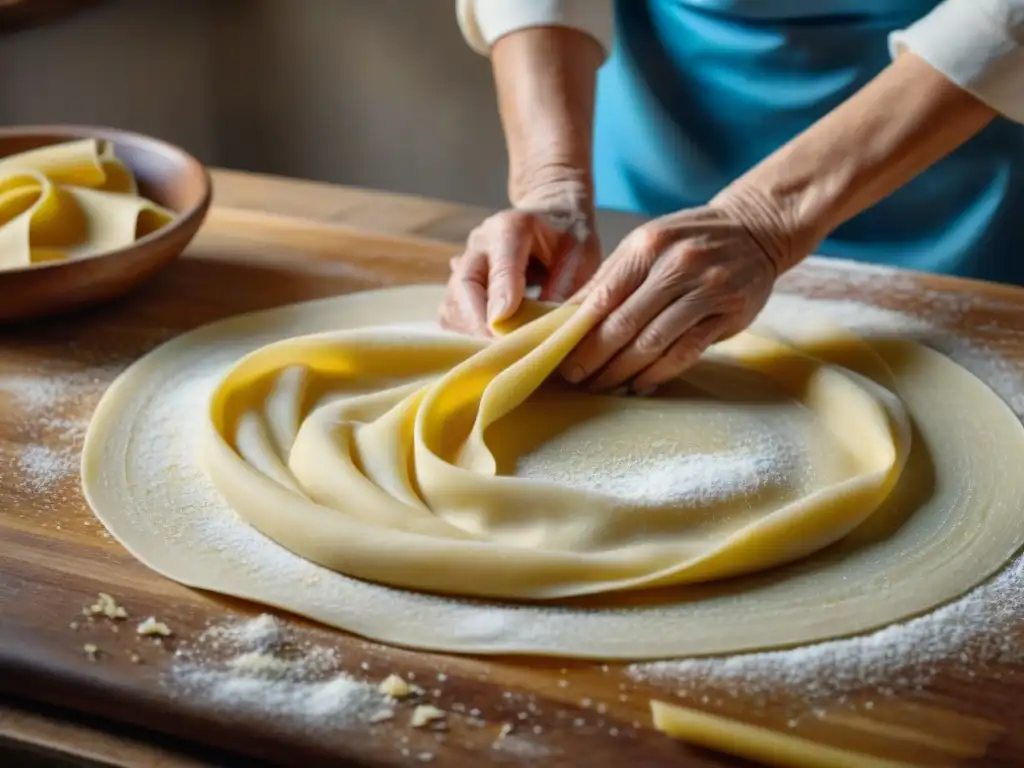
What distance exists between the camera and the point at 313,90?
3068mm

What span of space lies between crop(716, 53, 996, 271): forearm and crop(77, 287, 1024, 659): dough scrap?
0.44 feet

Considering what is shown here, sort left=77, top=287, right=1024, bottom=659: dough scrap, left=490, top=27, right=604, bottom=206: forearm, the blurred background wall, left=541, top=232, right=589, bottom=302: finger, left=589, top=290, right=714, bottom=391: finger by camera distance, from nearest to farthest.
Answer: left=77, top=287, right=1024, bottom=659: dough scrap < left=589, top=290, right=714, bottom=391: finger < left=541, top=232, right=589, bottom=302: finger < left=490, top=27, right=604, bottom=206: forearm < the blurred background wall

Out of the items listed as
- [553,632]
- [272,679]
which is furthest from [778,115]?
[272,679]

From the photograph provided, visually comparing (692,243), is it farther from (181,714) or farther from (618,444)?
(181,714)

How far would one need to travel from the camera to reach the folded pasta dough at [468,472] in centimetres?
92

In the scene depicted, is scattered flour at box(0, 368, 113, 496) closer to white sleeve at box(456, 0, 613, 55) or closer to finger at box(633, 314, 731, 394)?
finger at box(633, 314, 731, 394)

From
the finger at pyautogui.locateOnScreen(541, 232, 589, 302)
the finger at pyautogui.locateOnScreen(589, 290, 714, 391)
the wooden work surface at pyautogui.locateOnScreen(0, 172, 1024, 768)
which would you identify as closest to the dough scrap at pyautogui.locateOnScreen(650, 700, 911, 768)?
the wooden work surface at pyautogui.locateOnScreen(0, 172, 1024, 768)

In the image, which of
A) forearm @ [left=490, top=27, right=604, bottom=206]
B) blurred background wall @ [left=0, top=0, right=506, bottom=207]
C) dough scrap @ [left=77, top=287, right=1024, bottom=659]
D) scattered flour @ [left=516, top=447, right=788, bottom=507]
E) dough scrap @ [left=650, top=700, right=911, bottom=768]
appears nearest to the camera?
dough scrap @ [left=650, top=700, right=911, bottom=768]

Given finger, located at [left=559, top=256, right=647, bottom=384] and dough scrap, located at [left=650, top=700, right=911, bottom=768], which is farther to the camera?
finger, located at [left=559, top=256, right=647, bottom=384]

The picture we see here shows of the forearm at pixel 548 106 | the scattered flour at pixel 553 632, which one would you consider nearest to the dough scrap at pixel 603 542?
the scattered flour at pixel 553 632

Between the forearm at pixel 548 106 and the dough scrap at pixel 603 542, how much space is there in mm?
303

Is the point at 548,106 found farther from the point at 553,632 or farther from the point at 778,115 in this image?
the point at 553,632

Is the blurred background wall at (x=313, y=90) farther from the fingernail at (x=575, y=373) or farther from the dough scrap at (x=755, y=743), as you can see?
the dough scrap at (x=755, y=743)

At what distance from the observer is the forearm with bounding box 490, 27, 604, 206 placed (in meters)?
1.54
